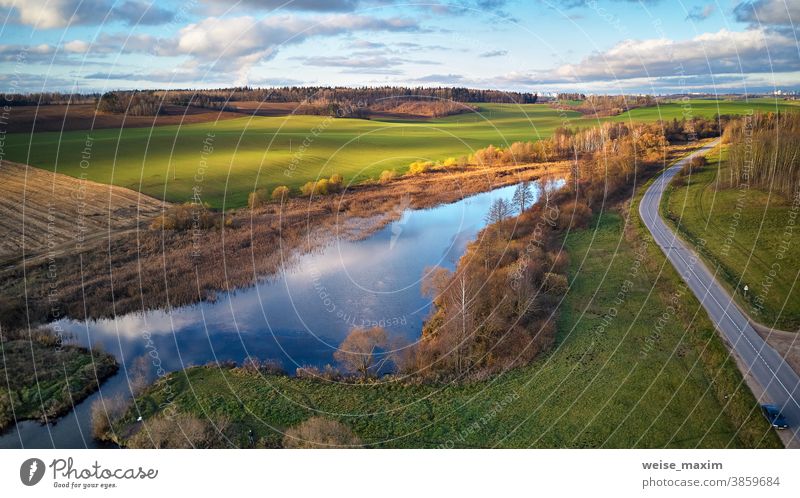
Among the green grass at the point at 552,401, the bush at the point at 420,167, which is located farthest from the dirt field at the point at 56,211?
the bush at the point at 420,167

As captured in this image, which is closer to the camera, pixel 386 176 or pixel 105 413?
pixel 105 413

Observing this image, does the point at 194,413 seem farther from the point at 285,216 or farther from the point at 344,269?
the point at 285,216

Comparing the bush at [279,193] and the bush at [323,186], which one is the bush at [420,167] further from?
the bush at [279,193]

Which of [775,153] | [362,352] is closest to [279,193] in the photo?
[362,352]

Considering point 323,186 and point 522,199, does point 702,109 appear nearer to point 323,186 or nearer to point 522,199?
point 522,199
